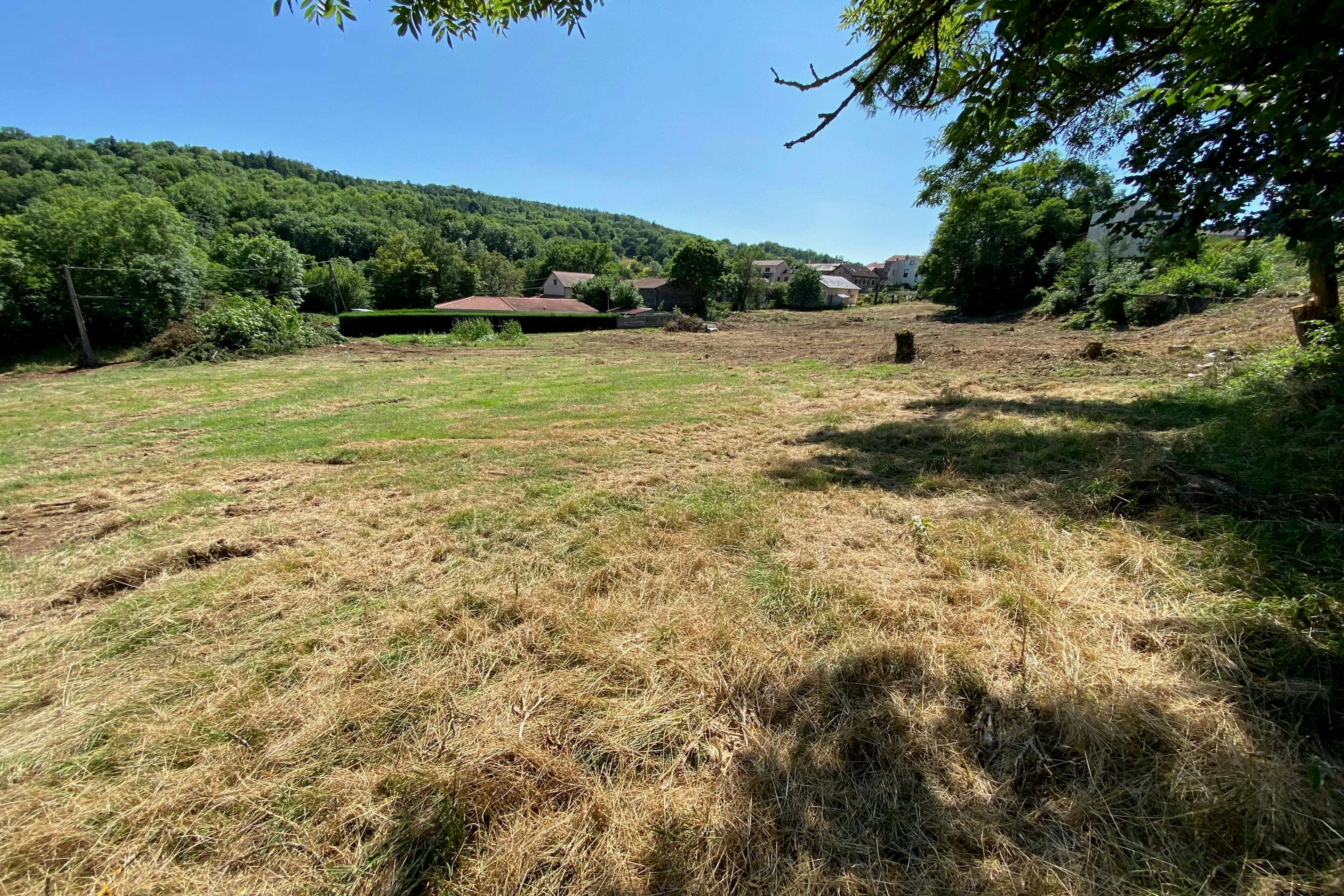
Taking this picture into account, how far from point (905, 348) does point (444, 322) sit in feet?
103

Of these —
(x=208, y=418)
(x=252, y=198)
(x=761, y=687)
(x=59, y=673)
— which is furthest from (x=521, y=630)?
(x=252, y=198)

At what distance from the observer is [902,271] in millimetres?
102250

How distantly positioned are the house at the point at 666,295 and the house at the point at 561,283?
12.0 meters

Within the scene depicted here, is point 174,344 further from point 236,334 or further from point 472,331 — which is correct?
point 472,331

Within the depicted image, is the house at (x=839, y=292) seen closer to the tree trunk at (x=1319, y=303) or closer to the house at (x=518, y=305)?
the house at (x=518, y=305)

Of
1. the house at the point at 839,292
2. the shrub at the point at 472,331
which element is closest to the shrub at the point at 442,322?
the shrub at the point at 472,331

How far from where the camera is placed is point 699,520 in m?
4.01

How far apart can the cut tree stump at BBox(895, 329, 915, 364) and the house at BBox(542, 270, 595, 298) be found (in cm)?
5801

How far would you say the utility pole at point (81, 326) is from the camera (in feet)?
53.4

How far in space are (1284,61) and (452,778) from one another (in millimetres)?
5927

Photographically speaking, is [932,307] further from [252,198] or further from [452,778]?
[252,198]

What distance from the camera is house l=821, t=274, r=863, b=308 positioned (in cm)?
6900

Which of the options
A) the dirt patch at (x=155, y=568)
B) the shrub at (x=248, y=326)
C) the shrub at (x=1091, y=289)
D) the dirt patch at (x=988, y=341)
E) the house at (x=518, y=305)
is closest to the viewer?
the dirt patch at (x=155, y=568)

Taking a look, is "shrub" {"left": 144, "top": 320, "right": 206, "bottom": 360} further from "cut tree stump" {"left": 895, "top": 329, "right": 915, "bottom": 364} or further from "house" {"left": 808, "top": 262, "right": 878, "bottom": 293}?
"house" {"left": 808, "top": 262, "right": 878, "bottom": 293}
